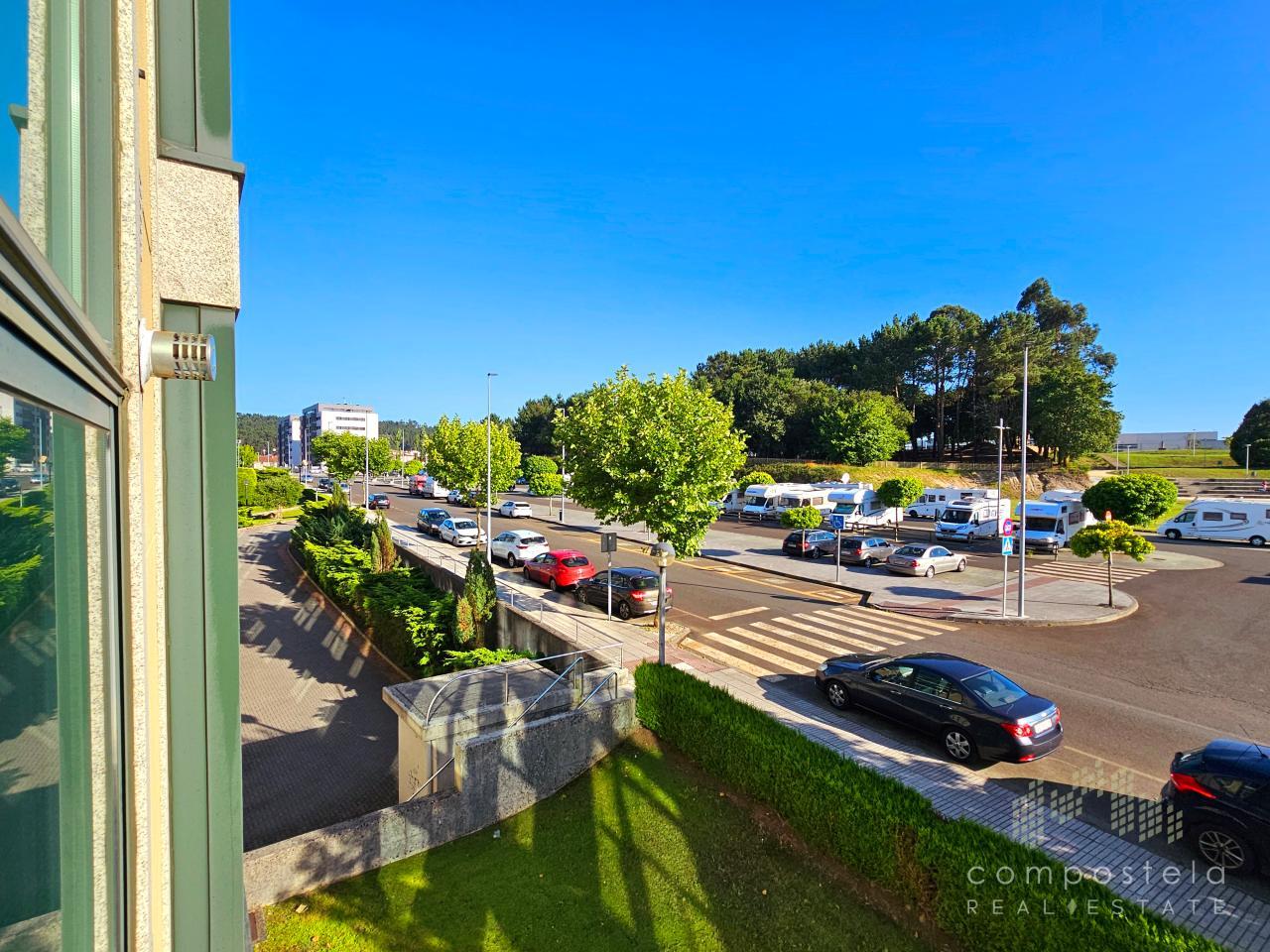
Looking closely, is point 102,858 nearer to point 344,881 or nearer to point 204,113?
point 204,113

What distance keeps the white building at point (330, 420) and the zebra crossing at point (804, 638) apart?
150298 millimetres

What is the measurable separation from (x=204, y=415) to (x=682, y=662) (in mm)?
10914

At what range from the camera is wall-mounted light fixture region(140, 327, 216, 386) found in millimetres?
2496

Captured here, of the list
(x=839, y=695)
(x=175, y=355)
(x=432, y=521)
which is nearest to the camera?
(x=175, y=355)

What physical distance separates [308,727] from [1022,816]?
35.7ft

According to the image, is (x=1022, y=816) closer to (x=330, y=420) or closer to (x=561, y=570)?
(x=561, y=570)

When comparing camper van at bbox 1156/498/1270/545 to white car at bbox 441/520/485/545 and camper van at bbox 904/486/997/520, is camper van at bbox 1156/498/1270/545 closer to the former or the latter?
camper van at bbox 904/486/997/520

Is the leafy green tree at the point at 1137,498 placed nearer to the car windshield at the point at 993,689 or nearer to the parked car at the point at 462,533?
the car windshield at the point at 993,689

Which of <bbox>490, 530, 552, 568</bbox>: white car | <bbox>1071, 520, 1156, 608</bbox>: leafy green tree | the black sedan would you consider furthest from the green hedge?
<bbox>490, 530, 552, 568</bbox>: white car

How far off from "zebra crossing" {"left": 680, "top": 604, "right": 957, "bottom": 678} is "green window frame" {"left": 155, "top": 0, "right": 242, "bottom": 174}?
1161 centimetres

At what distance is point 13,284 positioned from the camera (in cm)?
104

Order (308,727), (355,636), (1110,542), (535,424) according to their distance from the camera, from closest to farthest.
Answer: (308,727)
(355,636)
(1110,542)
(535,424)

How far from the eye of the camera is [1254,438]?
61.1m

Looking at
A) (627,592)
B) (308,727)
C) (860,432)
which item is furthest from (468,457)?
(860,432)
